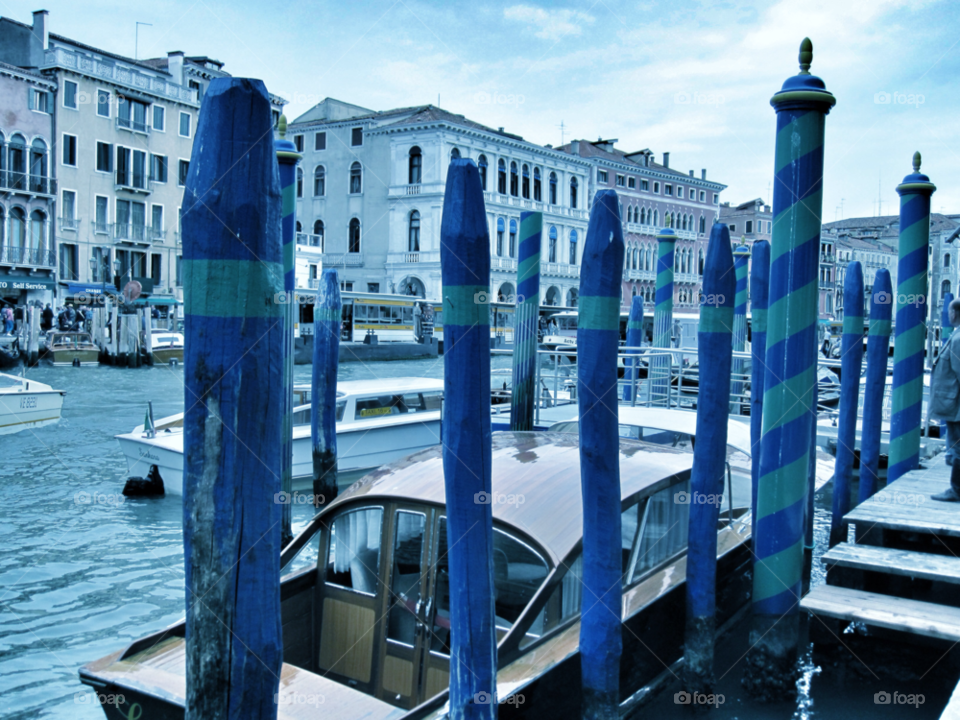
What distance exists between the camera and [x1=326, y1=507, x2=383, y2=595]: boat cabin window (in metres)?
3.97

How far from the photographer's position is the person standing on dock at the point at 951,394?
5.23 metres

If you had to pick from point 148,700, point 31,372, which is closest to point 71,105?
point 31,372

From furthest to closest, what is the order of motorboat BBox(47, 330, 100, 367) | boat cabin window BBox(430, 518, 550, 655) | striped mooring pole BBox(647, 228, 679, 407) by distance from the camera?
motorboat BBox(47, 330, 100, 367)
striped mooring pole BBox(647, 228, 679, 407)
boat cabin window BBox(430, 518, 550, 655)

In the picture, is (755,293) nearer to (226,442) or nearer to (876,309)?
(876,309)

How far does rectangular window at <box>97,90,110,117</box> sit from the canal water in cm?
2302

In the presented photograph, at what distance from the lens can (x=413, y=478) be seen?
401 centimetres

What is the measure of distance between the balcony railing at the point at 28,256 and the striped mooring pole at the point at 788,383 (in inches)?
1247

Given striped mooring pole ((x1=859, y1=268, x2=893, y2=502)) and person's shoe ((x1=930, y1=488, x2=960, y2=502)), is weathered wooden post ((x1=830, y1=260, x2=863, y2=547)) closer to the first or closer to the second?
striped mooring pole ((x1=859, y1=268, x2=893, y2=502))

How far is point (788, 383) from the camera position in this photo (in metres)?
4.27

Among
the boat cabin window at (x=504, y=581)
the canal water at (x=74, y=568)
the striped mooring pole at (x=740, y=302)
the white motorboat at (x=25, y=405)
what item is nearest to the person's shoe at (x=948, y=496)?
the canal water at (x=74, y=568)

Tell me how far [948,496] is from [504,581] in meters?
3.23

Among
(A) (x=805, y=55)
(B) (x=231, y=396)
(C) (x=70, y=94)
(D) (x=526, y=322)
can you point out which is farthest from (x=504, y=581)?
(C) (x=70, y=94)

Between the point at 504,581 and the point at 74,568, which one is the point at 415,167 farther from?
the point at 504,581

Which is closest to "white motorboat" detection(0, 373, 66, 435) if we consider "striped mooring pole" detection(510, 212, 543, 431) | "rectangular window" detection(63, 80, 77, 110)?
"striped mooring pole" detection(510, 212, 543, 431)
